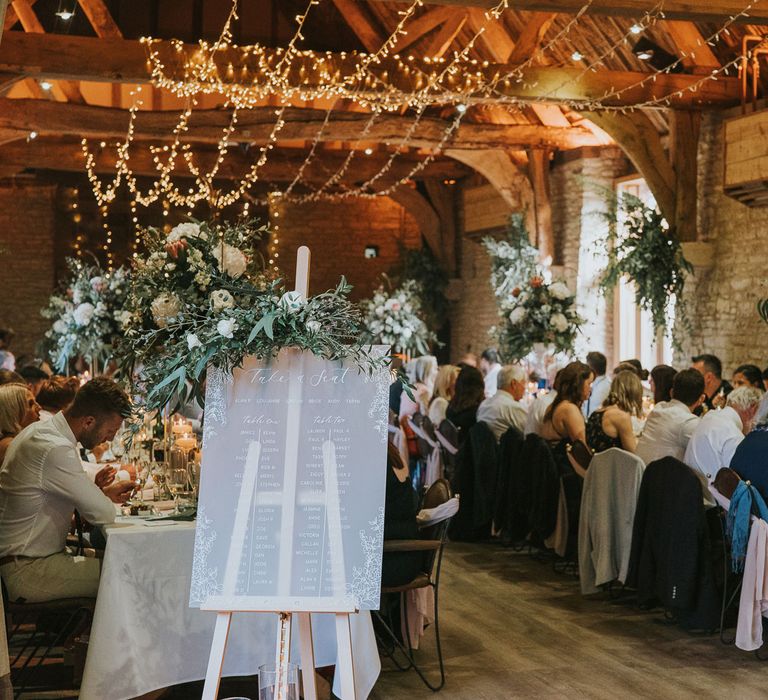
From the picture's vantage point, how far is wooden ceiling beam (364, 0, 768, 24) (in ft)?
22.3

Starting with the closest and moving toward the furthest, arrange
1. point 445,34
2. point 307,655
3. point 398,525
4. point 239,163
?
point 307,655 < point 398,525 < point 445,34 < point 239,163

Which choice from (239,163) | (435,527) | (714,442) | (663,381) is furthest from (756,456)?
(239,163)

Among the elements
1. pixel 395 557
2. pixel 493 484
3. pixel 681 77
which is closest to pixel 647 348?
pixel 681 77

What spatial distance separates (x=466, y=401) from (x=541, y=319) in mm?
2273

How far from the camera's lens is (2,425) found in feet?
15.9

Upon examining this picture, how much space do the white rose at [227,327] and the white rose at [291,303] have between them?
16cm

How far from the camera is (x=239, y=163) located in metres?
14.0

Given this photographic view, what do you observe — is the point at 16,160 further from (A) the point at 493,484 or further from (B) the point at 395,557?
(B) the point at 395,557

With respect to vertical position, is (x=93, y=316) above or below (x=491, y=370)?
above

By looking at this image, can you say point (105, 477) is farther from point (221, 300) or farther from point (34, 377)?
point (34, 377)

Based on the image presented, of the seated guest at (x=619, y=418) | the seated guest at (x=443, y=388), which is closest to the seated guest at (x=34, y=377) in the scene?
the seated guest at (x=443, y=388)

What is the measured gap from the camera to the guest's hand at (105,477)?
4.38 meters

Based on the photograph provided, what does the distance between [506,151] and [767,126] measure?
474 cm

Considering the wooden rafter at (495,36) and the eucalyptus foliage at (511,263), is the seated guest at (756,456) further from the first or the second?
the wooden rafter at (495,36)
